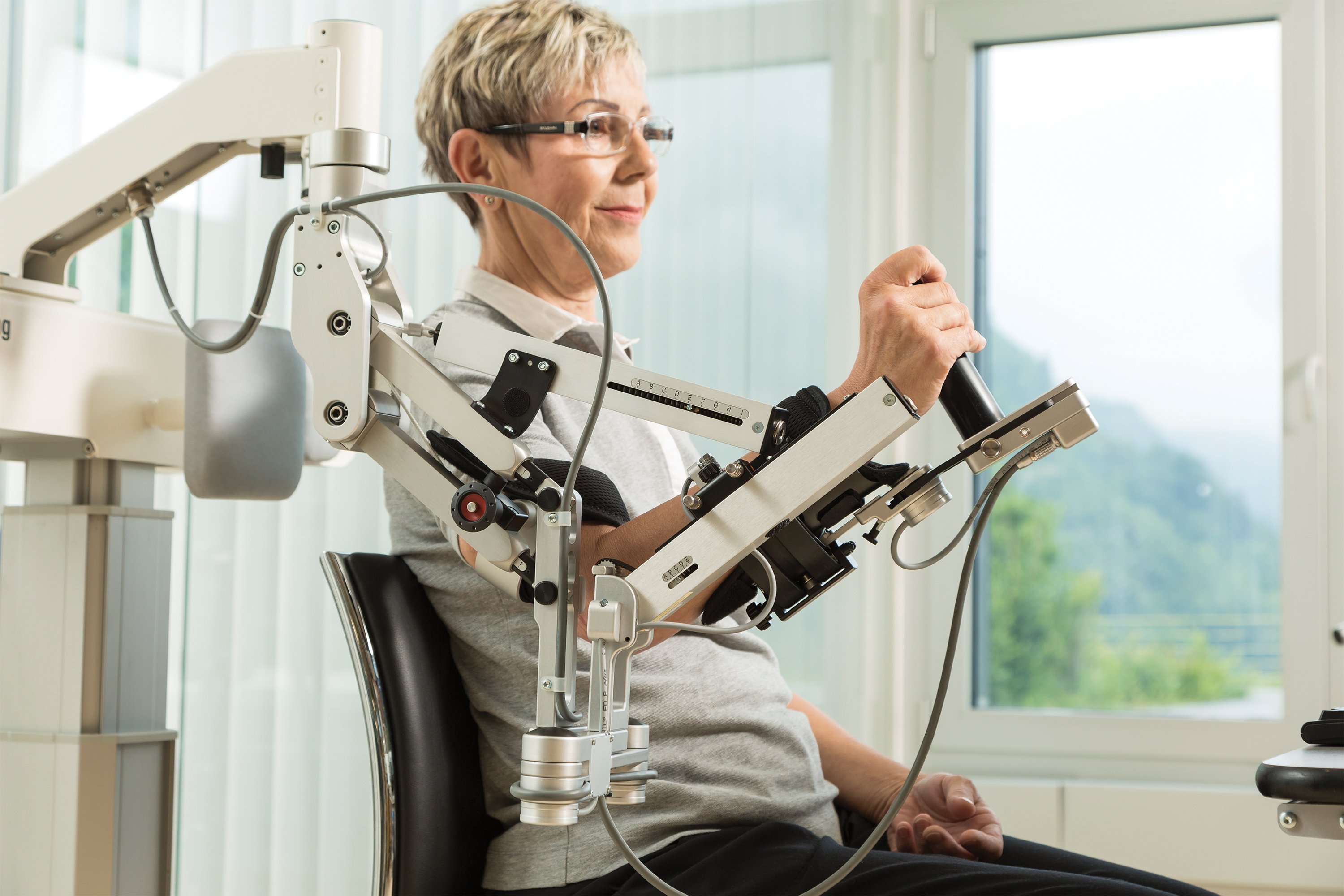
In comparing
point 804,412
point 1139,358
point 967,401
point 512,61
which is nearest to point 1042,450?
point 967,401

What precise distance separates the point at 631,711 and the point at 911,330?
0.49 m

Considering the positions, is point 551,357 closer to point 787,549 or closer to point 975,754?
point 787,549

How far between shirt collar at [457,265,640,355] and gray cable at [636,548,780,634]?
46 centimetres

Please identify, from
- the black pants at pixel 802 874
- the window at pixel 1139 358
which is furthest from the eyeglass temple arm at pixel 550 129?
the window at pixel 1139 358

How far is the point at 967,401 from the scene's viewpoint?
0.81m

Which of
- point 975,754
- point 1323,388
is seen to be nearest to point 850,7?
point 1323,388

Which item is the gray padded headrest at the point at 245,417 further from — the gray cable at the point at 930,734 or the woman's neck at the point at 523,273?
the gray cable at the point at 930,734

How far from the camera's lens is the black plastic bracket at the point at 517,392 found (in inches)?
31.2

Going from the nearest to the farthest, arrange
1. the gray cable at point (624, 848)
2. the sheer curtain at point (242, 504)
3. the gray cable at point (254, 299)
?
the gray cable at point (624, 848), the gray cable at point (254, 299), the sheer curtain at point (242, 504)

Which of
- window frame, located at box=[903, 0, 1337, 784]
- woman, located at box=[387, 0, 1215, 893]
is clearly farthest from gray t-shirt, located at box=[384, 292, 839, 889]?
window frame, located at box=[903, 0, 1337, 784]

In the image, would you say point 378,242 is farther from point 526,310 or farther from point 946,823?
point 946,823

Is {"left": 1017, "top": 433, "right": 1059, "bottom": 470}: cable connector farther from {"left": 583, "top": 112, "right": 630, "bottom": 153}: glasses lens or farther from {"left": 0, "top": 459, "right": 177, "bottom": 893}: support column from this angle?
{"left": 0, "top": 459, "right": 177, "bottom": 893}: support column

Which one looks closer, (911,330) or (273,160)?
(911,330)

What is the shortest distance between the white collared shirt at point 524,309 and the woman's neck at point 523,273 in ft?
0.07
